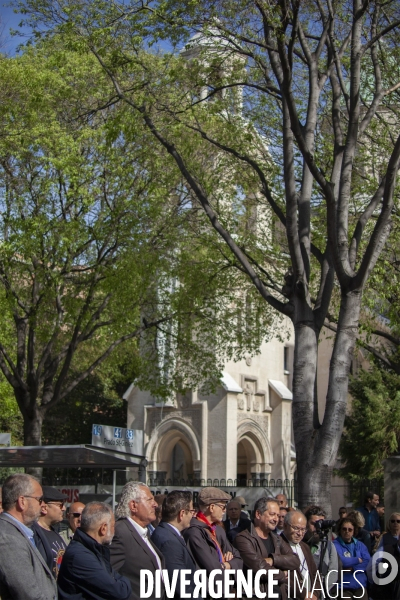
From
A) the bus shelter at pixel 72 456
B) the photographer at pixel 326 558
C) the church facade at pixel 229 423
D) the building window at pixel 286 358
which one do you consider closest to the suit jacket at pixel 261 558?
the photographer at pixel 326 558

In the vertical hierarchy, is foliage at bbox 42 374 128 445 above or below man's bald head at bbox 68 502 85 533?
above

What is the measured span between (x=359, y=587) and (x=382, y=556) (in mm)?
1273

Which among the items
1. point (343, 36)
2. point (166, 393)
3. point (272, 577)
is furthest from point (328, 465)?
point (166, 393)

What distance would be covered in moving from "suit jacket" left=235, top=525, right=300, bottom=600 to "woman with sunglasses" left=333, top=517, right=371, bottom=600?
2.18 meters

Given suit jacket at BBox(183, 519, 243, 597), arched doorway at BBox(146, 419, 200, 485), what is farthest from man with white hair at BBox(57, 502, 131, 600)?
arched doorway at BBox(146, 419, 200, 485)

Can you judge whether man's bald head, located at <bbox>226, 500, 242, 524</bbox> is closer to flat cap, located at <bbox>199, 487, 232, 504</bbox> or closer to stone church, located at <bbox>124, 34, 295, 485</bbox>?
flat cap, located at <bbox>199, 487, 232, 504</bbox>

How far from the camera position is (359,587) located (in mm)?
9406

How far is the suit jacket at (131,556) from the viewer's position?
228 inches

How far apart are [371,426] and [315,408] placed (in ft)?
60.8

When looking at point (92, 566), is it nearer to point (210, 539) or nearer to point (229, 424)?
point (210, 539)

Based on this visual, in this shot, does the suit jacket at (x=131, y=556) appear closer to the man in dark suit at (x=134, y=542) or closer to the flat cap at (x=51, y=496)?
the man in dark suit at (x=134, y=542)

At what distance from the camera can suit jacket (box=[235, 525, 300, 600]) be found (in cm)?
701

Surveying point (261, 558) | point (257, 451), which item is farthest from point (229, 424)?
point (261, 558)

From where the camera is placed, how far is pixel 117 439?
1716 cm
